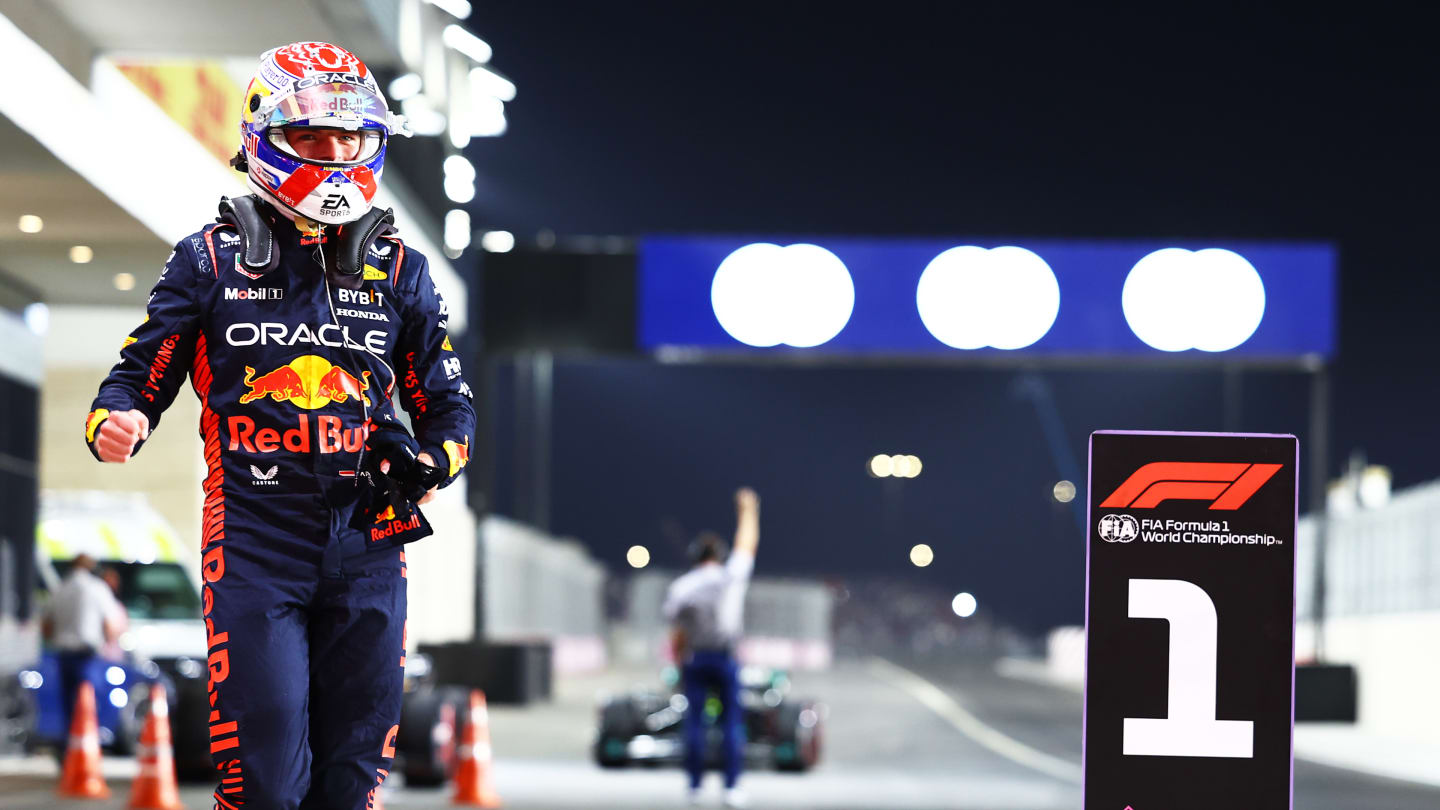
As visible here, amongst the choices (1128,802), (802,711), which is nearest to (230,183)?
(802,711)

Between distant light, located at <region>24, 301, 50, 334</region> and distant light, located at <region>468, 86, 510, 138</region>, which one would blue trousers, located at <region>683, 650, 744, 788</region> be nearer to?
distant light, located at <region>24, 301, 50, 334</region>

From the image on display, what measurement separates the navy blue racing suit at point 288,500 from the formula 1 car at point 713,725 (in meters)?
10.2

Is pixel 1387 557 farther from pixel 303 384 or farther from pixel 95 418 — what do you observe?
pixel 95 418

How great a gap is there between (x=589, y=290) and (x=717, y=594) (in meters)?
9.94

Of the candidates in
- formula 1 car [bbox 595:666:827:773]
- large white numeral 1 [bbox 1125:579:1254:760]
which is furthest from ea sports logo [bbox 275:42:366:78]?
formula 1 car [bbox 595:666:827:773]

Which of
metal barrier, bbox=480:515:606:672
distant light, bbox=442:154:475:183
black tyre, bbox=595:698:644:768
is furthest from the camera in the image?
distant light, bbox=442:154:475:183

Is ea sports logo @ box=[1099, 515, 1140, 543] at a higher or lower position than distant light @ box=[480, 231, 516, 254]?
lower

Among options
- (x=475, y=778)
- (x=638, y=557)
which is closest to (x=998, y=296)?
(x=475, y=778)

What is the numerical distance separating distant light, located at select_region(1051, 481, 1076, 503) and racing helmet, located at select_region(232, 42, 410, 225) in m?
41.3

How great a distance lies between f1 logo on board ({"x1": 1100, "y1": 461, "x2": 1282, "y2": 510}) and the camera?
4.81 m

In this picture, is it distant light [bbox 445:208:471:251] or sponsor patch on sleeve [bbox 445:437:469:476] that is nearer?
sponsor patch on sleeve [bbox 445:437:469:476]

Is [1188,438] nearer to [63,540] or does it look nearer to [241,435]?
[241,435]

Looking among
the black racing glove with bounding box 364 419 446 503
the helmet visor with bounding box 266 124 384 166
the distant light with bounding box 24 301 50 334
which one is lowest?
the black racing glove with bounding box 364 419 446 503

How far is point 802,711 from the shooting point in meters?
14.3
